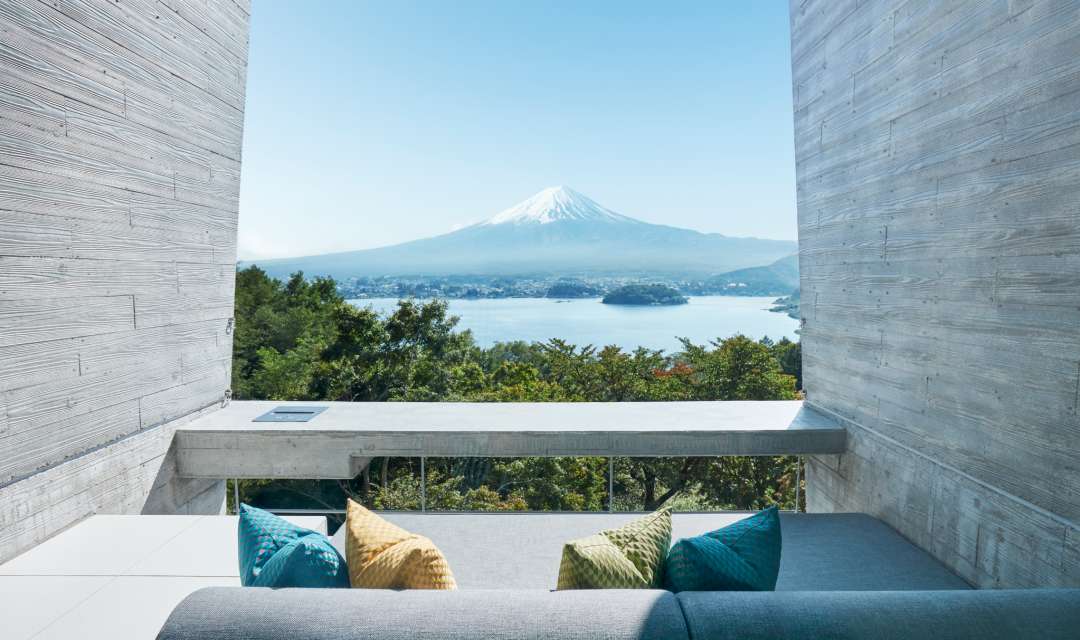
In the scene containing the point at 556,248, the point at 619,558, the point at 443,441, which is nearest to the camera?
the point at 619,558

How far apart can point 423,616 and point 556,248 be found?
40269 millimetres

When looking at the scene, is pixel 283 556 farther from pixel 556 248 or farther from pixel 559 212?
pixel 559 212

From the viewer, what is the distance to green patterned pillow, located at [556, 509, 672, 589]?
1.37 metres

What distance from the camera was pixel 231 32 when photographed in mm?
3457

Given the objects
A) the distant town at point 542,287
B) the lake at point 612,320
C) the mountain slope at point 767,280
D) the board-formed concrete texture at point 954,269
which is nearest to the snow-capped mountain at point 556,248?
the distant town at point 542,287

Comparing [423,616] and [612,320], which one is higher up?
[612,320]

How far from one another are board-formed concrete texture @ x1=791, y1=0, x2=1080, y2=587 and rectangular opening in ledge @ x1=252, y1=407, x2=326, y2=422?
9.80ft

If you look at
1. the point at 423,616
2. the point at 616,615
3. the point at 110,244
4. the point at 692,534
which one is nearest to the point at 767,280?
the point at 692,534

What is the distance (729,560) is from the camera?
142 centimetres

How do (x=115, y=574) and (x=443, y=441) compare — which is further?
(x=443, y=441)

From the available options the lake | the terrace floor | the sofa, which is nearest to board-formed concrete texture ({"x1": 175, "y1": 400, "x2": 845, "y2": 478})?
the terrace floor

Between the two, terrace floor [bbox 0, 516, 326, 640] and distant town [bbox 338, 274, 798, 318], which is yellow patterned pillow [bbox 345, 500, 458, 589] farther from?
distant town [bbox 338, 274, 798, 318]

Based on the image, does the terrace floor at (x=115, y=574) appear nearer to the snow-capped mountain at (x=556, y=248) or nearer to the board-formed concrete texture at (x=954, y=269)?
the board-formed concrete texture at (x=954, y=269)

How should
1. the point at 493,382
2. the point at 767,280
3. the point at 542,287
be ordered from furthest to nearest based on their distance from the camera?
the point at 542,287 → the point at 767,280 → the point at 493,382
